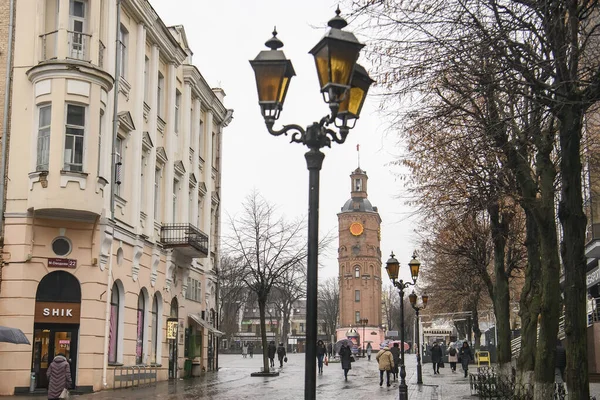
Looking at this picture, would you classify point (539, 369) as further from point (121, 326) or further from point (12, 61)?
point (12, 61)

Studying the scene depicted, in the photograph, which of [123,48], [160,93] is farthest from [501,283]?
[160,93]

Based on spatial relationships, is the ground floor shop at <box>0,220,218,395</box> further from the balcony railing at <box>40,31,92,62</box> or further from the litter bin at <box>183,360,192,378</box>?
the litter bin at <box>183,360,192,378</box>

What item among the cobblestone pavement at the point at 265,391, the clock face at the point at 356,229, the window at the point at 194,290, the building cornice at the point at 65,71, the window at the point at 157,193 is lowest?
the cobblestone pavement at the point at 265,391

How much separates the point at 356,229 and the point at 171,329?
10386cm

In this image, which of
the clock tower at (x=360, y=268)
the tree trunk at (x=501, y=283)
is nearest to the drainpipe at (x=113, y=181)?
the tree trunk at (x=501, y=283)

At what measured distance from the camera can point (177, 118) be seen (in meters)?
35.2

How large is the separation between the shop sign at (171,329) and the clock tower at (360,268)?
9888cm

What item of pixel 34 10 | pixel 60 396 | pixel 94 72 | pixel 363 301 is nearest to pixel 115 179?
pixel 94 72

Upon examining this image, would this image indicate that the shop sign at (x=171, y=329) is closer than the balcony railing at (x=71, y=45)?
No

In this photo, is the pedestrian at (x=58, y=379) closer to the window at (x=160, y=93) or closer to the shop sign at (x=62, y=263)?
the shop sign at (x=62, y=263)

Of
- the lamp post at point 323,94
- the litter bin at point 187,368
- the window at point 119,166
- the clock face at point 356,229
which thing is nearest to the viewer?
the lamp post at point 323,94

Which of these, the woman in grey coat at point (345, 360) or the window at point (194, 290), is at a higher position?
the window at point (194, 290)

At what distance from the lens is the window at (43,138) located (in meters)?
23.7

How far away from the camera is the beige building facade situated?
23.4 m
